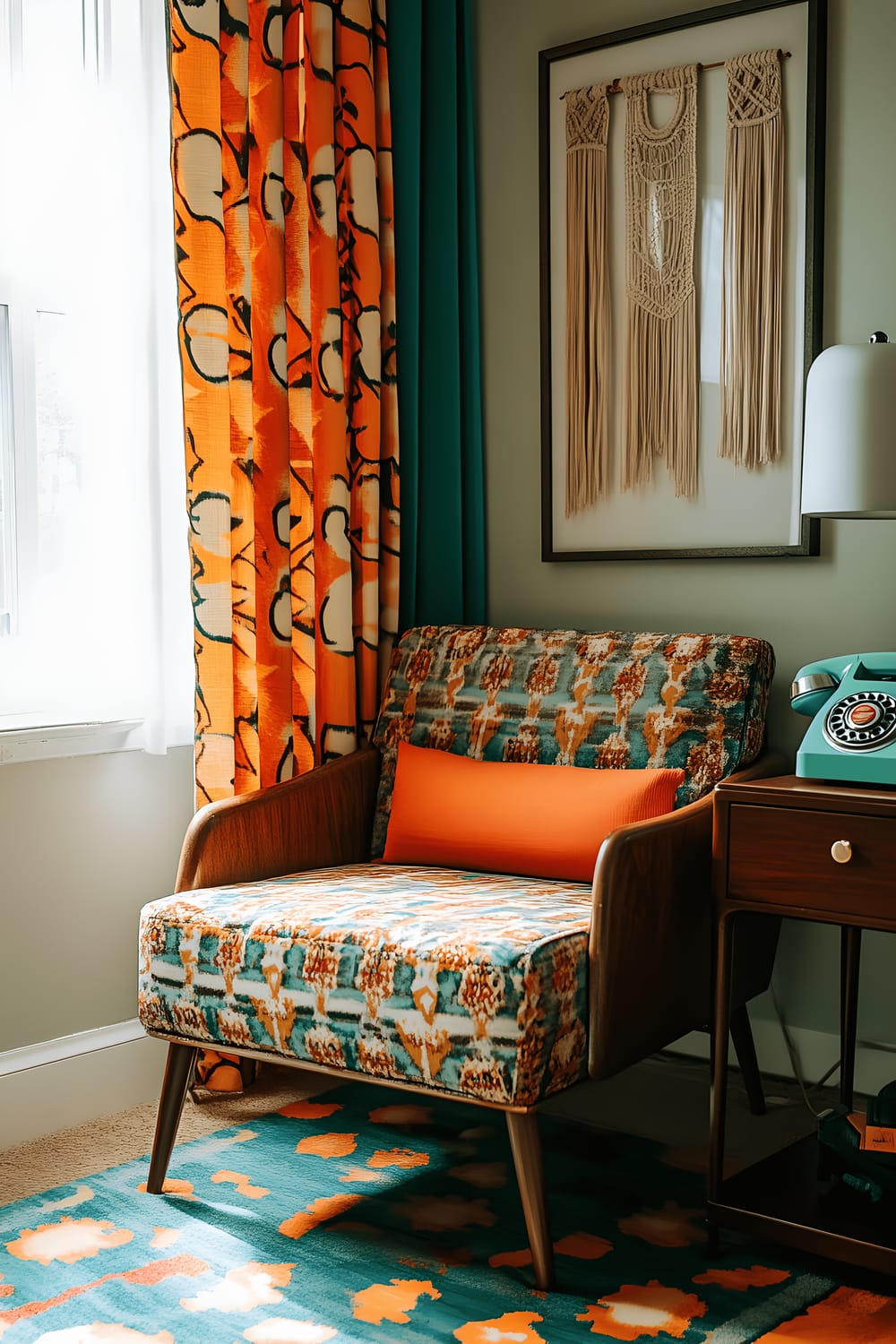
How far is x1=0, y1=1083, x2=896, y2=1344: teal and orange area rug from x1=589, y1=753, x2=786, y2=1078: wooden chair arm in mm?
275

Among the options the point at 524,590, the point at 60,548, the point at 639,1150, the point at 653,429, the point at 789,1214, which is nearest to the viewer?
the point at 789,1214

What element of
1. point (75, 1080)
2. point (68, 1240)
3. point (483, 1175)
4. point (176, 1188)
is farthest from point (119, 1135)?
point (483, 1175)

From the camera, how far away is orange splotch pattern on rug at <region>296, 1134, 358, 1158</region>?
2.24 m

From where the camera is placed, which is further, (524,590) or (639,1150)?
(524,590)

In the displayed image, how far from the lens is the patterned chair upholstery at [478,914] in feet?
5.86

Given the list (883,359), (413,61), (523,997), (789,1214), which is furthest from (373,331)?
(789,1214)

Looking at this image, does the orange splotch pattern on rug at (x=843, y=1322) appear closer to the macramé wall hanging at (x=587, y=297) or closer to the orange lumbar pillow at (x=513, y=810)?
the orange lumbar pillow at (x=513, y=810)

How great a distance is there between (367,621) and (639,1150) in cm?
113

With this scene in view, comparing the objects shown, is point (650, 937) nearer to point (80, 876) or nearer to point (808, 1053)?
point (808, 1053)

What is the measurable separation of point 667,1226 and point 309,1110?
2.42ft

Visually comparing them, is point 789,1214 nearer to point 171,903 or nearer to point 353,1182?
point 353,1182

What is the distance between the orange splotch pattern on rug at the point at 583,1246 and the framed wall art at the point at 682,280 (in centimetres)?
127

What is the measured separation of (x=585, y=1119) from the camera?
2.41 m

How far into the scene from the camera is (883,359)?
6.15 feet
